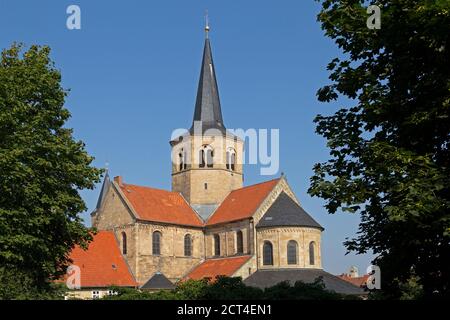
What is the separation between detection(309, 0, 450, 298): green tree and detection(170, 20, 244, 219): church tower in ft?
137

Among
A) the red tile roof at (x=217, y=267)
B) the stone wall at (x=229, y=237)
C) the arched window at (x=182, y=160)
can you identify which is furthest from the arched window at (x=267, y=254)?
the arched window at (x=182, y=160)

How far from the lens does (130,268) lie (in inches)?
1961

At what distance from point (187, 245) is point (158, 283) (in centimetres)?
590

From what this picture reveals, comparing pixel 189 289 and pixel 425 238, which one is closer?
pixel 425 238

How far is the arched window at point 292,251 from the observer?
163 feet

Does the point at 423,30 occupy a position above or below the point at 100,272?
above

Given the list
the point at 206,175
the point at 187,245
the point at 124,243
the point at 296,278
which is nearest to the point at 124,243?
the point at 124,243

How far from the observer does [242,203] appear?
2136 inches

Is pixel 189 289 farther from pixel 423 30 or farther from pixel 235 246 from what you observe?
pixel 235 246

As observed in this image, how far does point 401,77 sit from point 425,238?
136 inches

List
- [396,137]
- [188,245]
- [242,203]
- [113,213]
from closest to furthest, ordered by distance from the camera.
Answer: [396,137]
[113,213]
[242,203]
[188,245]

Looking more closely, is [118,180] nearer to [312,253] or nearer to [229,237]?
[229,237]

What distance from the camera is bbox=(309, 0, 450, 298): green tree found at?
38.8 ft
